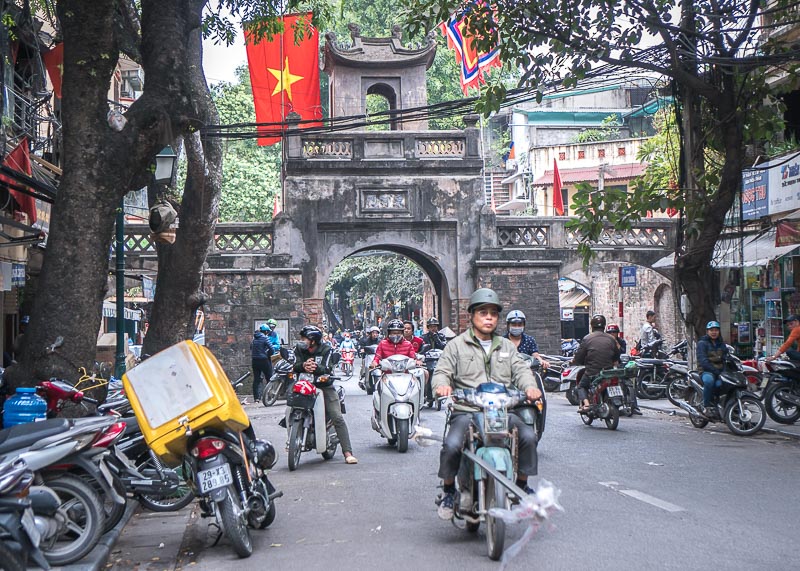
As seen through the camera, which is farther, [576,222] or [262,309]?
[262,309]

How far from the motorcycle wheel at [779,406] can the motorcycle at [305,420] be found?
21.4 ft

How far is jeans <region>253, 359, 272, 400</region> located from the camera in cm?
2002

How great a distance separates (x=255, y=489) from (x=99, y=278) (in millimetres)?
2763

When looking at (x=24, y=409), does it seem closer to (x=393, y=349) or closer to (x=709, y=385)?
(x=393, y=349)

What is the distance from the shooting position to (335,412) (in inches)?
409

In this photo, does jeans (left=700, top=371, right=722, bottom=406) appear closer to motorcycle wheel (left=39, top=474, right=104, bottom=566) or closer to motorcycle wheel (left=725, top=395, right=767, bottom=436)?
motorcycle wheel (left=725, top=395, right=767, bottom=436)

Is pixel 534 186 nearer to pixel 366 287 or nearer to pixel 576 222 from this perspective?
pixel 366 287

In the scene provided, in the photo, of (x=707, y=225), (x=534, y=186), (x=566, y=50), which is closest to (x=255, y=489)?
(x=566, y=50)

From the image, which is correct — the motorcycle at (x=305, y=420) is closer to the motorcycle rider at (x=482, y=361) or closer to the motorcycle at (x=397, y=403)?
the motorcycle at (x=397, y=403)

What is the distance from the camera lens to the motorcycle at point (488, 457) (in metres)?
5.81

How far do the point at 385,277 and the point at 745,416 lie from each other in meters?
33.5

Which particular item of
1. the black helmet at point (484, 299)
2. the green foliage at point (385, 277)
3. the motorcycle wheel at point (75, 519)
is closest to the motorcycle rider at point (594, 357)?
the black helmet at point (484, 299)

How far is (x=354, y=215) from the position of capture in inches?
968

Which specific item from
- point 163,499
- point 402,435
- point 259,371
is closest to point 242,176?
point 259,371
